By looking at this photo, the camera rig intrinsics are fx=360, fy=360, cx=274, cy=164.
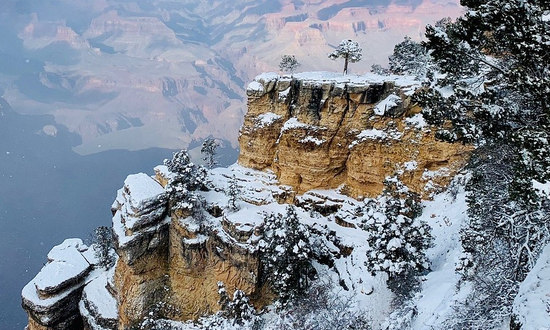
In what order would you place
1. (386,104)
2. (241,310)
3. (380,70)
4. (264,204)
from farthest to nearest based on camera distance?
1. (380,70)
2. (264,204)
3. (386,104)
4. (241,310)

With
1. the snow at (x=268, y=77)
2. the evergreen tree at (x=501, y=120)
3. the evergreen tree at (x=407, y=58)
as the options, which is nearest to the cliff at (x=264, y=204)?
the snow at (x=268, y=77)

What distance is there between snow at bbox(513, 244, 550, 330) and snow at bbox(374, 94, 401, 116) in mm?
26655

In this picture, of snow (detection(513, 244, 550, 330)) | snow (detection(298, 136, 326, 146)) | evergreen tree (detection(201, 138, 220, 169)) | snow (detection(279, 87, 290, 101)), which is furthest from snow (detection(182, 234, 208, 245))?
snow (detection(513, 244, 550, 330))

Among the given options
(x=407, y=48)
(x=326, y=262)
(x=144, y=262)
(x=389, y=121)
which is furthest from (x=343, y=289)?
(x=407, y=48)

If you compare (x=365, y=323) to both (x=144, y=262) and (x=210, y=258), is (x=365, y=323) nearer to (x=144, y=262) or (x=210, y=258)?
(x=210, y=258)

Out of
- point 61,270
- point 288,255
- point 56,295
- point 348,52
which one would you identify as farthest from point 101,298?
point 348,52

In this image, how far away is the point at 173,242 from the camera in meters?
39.3

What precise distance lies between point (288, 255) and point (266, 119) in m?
19.4

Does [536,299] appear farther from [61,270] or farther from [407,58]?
[407,58]

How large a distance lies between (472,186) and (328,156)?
72.0 feet

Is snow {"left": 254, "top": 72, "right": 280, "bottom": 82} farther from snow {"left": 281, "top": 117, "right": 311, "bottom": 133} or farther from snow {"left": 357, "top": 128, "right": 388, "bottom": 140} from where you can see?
snow {"left": 357, "top": 128, "right": 388, "bottom": 140}

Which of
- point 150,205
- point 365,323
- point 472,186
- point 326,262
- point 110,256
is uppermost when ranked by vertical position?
point 472,186

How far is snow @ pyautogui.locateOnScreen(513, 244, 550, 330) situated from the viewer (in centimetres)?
1099

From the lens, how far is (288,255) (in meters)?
31.4
